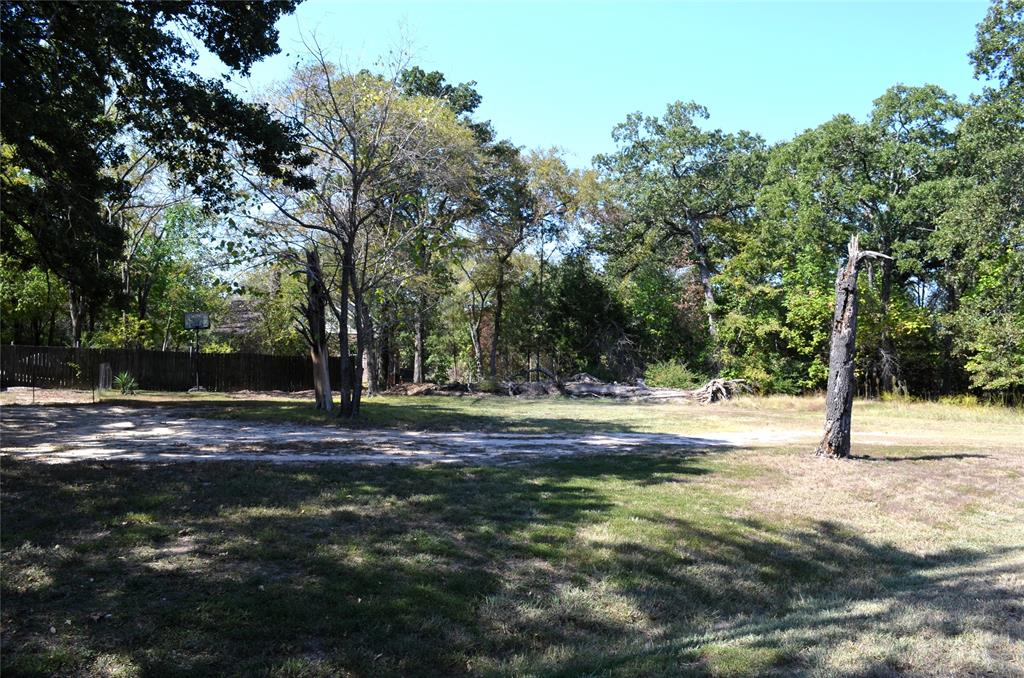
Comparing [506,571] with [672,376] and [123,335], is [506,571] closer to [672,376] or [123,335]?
[123,335]

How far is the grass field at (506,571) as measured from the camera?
414 cm

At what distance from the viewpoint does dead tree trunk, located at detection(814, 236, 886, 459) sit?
12.1 metres

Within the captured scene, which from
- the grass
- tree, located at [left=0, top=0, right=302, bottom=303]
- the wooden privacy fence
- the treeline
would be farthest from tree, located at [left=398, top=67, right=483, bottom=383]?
the wooden privacy fence

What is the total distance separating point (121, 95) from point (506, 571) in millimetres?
10446

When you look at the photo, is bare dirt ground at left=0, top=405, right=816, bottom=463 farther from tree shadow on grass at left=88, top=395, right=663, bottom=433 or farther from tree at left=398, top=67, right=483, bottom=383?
tree at left=398, top=67, right=483, bottom=383

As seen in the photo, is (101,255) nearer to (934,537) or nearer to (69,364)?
(69,364)

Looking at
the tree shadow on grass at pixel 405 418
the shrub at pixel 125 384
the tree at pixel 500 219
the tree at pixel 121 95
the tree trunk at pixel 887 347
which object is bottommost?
the tree shadow on grass at pixel 405 418

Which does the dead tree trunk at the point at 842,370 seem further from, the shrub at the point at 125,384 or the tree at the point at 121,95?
the shrub at the point at 125,384

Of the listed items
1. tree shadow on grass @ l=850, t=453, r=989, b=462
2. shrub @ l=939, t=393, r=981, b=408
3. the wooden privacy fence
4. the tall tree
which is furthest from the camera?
shrub @ l=939, t=393, r=981, b=408

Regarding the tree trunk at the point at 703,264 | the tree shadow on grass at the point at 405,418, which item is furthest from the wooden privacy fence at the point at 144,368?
the tree trunk at the point at 703,264

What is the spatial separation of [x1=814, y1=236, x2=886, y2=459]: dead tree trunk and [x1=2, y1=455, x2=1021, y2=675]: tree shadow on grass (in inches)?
160

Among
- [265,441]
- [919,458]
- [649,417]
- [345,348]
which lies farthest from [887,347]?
[265,441]

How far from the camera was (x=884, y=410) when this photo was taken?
25703 millimetres

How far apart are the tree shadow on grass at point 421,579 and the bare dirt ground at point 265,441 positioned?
5.10 feet
